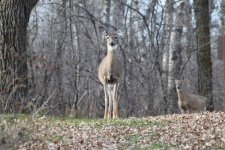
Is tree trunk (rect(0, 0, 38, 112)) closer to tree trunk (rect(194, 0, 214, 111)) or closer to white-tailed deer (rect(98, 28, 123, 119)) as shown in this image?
white-tailed deer (rect(98, 28, 123, 119))

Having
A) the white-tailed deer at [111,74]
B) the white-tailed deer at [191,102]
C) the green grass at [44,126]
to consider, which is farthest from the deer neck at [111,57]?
the green grass at [44,126]

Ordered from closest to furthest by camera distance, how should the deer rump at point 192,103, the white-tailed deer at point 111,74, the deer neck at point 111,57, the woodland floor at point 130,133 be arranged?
the woodland floor at point 130,133, the white-tailed deer at point 111,74, the deer neck at point 111,57, the deer rump at point 192,103

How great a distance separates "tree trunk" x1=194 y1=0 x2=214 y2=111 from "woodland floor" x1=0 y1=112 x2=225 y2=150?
6.05m

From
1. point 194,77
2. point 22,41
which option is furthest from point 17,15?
point 194,77

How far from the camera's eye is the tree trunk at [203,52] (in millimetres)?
18547

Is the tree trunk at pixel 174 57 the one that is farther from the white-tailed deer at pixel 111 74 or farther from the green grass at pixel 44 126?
the green grass at pixel 44 126

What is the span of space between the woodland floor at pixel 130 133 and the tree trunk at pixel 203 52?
19.8ft

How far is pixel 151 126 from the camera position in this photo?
1138 centimetres

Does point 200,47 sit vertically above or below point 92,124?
above

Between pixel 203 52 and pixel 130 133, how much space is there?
8452 millimetres

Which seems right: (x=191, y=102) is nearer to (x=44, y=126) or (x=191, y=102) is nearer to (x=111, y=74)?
(x=111, y=74)

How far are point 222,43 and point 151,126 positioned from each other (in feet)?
7.91

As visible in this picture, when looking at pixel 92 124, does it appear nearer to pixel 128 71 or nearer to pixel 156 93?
pixel 156 93

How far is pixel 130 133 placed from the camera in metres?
10.8
